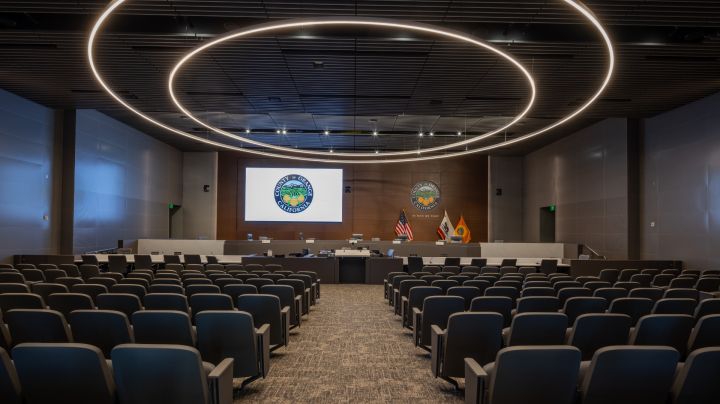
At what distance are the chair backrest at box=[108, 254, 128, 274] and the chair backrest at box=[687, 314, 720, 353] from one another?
1119cm

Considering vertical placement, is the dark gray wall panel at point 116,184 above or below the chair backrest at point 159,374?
above

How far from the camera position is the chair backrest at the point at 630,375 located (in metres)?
2.14

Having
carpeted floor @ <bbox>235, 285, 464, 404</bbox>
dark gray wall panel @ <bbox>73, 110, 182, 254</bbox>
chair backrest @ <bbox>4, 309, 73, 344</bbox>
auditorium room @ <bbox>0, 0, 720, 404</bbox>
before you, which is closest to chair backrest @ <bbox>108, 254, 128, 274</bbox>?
auditorium room @ <bbox>0, 0, 720, 404</bbox>

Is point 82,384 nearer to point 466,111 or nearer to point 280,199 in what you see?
point 466,111

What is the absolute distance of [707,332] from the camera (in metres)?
3.16

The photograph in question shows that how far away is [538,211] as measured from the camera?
17688mm

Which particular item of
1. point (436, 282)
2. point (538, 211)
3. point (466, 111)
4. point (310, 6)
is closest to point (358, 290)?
point (436, 282)

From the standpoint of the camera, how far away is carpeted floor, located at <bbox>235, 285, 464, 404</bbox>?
11.4ft

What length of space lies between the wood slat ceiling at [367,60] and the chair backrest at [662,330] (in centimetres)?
449

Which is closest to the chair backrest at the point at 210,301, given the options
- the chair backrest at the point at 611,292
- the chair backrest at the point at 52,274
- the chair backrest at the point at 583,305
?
the chair backrest at the point at 583,305

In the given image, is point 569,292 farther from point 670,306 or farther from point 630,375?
point 630,375

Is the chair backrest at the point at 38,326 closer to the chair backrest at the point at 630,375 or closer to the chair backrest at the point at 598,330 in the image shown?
the chair backrest at the point at 630,375

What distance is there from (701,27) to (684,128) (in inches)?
194

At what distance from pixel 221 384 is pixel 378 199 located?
56.2 feet
